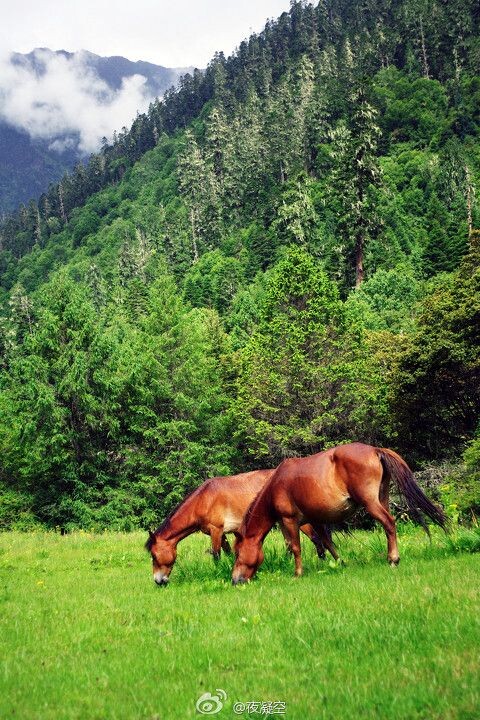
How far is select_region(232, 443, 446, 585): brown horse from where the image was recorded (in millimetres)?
9586

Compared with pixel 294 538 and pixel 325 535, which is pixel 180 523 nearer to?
pixel 294 538

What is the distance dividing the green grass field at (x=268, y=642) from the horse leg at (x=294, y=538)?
0.34 meters

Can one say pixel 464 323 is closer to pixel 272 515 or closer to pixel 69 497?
pixel 272 515

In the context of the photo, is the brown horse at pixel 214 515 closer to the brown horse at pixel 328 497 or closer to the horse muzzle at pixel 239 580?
the brown horse at pixel 328 497

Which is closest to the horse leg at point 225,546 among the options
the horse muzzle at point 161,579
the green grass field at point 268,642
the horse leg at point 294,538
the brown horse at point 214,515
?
the brown horse at point 214,515

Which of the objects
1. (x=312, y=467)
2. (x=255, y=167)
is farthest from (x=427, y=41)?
(x=312, y=467)

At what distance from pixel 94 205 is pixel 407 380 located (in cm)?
17807

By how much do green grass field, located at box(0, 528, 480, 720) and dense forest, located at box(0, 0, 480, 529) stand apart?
5341 mm

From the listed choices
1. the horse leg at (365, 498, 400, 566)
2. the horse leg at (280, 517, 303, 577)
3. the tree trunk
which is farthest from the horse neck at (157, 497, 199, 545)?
the tree trunk

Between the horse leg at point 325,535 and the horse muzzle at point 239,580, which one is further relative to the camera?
the horse leg at point 325,535

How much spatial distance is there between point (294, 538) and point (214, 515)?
2.48 meters

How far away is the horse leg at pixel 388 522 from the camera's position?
9.50m

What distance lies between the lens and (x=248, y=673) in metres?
5.24

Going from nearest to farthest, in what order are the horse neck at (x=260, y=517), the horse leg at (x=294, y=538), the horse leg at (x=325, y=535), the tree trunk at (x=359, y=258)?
the horse leg at (x=294, y=538), the horse neck at (x=260, y=517), the horse leg at (x=325, y=535), the tree trunk at (x=359, y=258)
